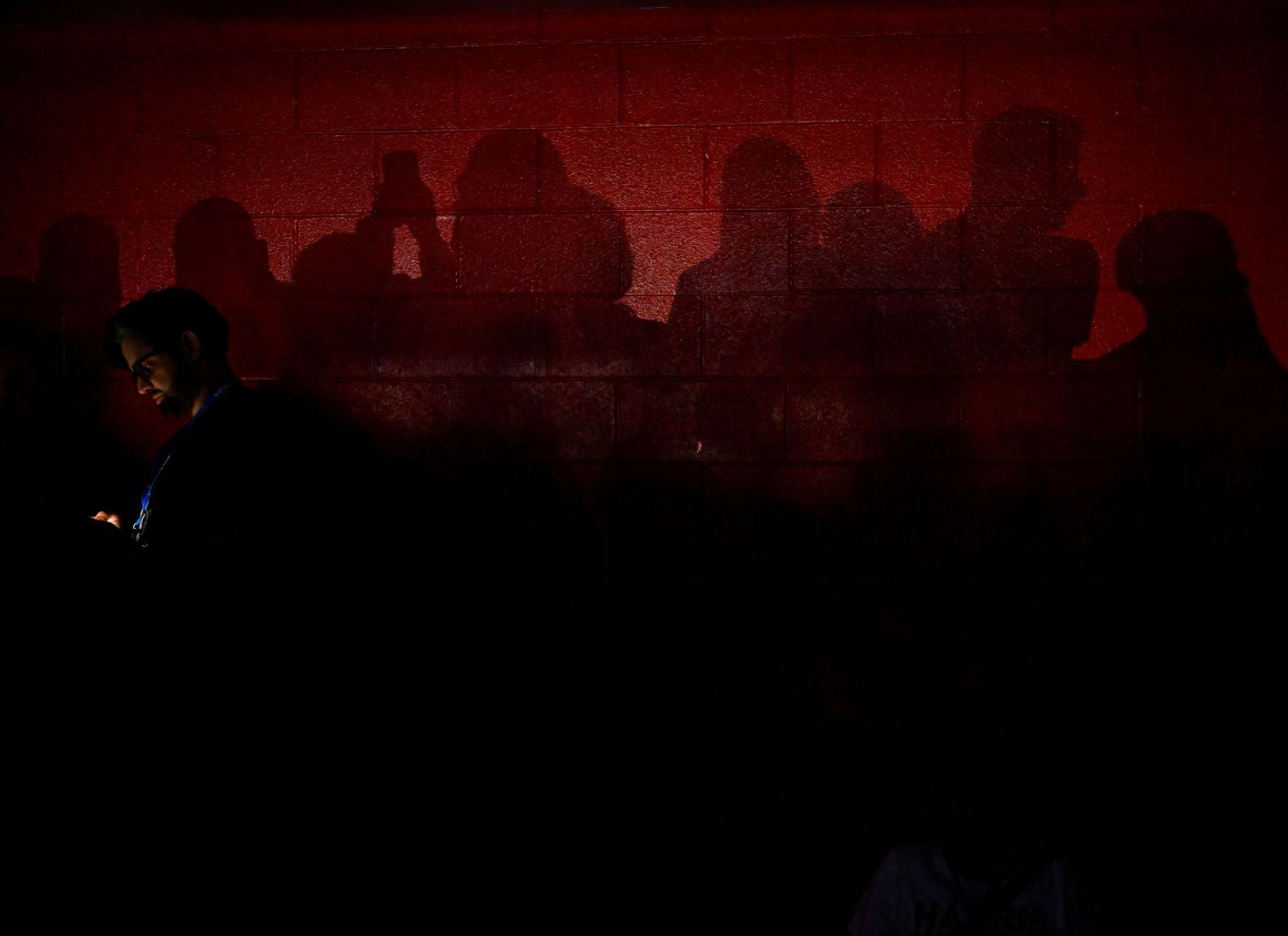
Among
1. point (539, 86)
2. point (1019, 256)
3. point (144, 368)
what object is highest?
point (539, 86)

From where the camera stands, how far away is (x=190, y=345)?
213cm

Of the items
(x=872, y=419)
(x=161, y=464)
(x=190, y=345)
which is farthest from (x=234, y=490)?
(x=872, y=419)

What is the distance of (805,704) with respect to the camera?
8.52 feet

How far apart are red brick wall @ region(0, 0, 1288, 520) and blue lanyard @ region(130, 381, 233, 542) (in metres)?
0.60

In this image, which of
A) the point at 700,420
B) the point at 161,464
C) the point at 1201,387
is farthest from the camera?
the point at 700,420

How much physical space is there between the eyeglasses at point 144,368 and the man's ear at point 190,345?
0.05 meters

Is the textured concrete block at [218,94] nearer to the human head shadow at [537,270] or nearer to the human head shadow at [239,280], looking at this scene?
the human head shadow at [239,280]

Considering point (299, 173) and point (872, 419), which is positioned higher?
point (299, 173)

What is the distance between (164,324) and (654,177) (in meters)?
1.55

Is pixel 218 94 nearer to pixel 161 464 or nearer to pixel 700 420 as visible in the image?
pixel 161 464

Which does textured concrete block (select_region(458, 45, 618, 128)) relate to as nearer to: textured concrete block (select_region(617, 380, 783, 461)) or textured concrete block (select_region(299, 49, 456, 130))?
textured concrete block (select_region(299, 49, 456, 130))

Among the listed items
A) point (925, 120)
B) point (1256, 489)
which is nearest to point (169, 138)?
point (925, 120)

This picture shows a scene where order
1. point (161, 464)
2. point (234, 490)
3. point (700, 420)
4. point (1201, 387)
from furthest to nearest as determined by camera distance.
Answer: point (700, 420)
point (1201, 387)
point (161, 464)
point (234, 490)

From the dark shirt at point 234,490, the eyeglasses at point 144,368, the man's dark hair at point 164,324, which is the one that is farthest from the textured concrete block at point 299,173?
the dark shirt at point 234,490
